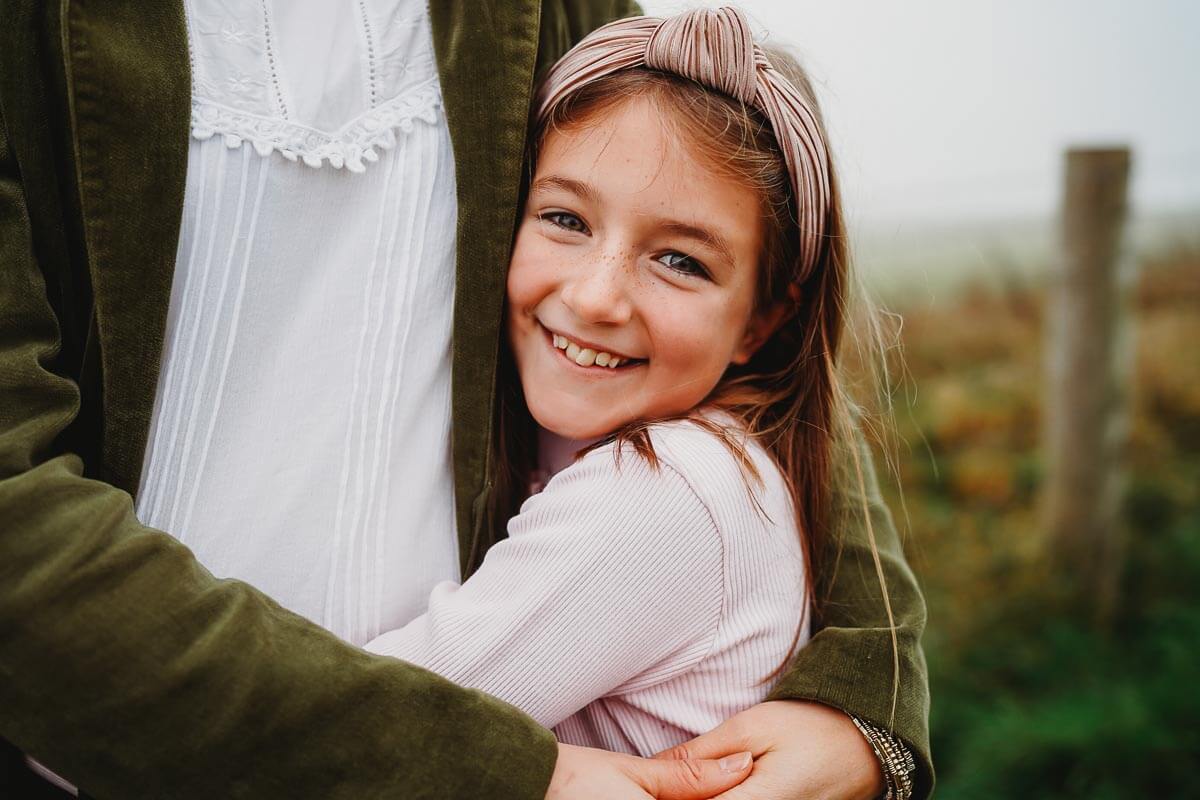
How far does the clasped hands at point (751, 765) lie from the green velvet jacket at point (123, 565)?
0.09 m

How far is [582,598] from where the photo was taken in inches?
55.7

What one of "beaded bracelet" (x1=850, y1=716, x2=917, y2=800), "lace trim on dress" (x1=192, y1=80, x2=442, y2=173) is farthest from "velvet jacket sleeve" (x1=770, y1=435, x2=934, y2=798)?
"lace trim on dress" (x1=192, y1=80, x2=442, y2=173)

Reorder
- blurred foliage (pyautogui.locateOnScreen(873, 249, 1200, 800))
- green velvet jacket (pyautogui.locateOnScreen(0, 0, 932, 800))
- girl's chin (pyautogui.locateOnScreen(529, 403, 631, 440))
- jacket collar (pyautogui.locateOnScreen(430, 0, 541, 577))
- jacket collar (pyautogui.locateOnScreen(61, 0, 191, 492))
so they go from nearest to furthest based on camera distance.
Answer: green velvet jacket (pyautogui.locateOnScreen(0, 0, 932, 800))
jacket collar (pyautogui.locateOnScreen(61, 0, 191, 492))
jacket collar (pyautogui.locateOnScreen(430, 0, 541, 577))
girl's chin (pyautogui.locateOnScreen(529, 403, 631, 440))
blurred foliage (pyautogui.locateOnScreen(873, 249, 1200, 800))

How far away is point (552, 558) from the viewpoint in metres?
1.43

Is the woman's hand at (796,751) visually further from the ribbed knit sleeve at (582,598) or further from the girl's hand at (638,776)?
the ribbed knit sleeve at (582,598)

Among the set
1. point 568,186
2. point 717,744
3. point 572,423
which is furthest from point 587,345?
point 717,744

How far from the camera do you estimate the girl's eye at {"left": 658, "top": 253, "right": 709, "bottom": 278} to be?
1.67 metres

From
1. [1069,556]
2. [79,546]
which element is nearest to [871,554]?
[79,546]

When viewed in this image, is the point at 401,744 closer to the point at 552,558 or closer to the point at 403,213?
the point at 552,558

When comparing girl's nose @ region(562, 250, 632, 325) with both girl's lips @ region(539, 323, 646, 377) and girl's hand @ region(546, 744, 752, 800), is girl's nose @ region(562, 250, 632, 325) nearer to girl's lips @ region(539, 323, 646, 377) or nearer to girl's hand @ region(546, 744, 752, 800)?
girl's lips @ region(539, 323, 646, 377)

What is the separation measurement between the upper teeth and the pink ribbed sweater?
15 centimetres

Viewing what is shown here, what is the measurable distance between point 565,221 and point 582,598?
62 cm

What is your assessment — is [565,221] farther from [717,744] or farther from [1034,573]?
[1034,573]

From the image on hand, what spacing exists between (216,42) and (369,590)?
2.70ft
